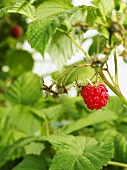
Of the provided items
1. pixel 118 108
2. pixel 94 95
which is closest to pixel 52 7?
pixel 94 95

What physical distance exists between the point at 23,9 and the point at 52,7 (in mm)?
56

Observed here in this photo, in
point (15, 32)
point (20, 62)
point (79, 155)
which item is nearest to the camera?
point (79, 155)

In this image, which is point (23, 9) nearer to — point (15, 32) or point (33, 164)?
point (33, 164)

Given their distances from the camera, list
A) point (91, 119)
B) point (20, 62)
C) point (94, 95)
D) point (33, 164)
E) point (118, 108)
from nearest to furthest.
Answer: point (94, 95), point (33, 164), point (91, 119), point (118, 108), point (20, 62)

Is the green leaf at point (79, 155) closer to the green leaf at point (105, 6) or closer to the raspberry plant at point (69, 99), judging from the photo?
the raspberry plant at point (69, 99)

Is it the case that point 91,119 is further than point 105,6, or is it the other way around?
point 91,119

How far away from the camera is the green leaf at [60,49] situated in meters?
0.89

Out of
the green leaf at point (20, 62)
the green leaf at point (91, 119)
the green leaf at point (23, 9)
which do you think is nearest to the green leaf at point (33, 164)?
the green leaf at point (91, 119)

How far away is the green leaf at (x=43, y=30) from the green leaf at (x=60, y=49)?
0.13 metres

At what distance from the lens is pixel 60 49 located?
0.90 meters

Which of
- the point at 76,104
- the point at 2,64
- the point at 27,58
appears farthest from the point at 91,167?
the point at 2,64

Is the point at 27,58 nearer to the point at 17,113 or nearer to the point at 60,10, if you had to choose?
the point at 17,113

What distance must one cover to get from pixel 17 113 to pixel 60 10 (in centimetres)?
67

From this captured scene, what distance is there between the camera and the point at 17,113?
1.45 m
